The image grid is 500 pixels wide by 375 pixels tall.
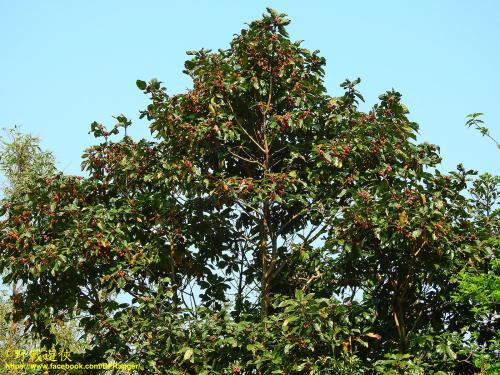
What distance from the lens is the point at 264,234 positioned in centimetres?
1277

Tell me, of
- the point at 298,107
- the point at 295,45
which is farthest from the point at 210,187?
the point at 295,45

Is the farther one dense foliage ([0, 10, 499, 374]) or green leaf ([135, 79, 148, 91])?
green leaf ([135, 79, 148, 91])

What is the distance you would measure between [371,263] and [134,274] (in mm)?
4185

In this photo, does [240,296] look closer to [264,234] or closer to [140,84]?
[264,234]

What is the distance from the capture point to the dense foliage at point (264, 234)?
11.1m

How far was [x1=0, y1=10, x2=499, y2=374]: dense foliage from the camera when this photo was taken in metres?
11.1

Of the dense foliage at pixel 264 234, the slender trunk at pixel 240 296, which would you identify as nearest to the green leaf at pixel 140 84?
the dense foliage at pixel 264 234

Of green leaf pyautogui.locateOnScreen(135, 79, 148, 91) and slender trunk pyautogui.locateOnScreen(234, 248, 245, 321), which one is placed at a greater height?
green leaf pyautogui.locateOnScreen(135, 79, 148, 91)

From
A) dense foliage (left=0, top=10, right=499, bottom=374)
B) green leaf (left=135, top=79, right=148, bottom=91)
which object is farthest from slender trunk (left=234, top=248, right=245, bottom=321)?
green leaf (left=135, top=79, right=148, bottom=91)

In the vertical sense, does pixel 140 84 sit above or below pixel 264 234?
above

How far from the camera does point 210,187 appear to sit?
1263 centimetres

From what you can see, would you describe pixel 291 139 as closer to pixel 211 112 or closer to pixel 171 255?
pixel 211 112

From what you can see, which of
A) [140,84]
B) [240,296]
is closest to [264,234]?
[240,296]

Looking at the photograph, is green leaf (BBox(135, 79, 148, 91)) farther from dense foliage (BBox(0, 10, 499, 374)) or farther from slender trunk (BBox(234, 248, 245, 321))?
slender trunk (BBox(234, 248, 245, 321))
